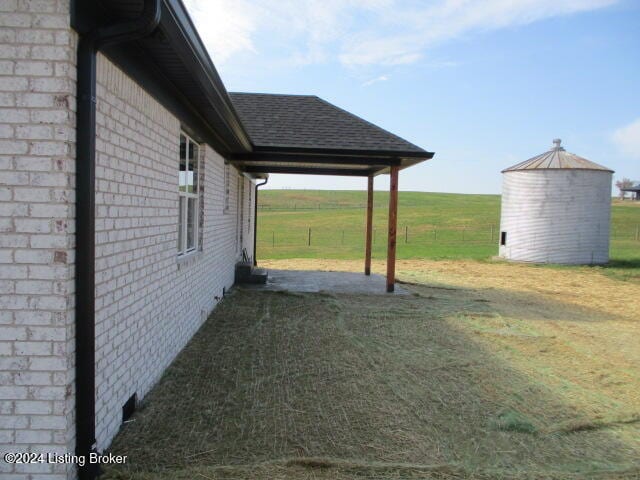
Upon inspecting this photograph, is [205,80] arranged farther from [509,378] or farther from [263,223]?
[263,223]

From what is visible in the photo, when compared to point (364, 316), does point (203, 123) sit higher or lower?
higher

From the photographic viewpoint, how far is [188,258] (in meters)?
6.61

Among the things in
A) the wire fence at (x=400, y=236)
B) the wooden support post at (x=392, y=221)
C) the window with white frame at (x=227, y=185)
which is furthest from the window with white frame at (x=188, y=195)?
the wire fence at (x=400, y=236)

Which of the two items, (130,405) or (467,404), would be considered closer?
(130,405)

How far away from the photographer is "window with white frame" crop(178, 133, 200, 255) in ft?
21.6

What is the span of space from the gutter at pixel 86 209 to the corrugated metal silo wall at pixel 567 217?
67.1ft

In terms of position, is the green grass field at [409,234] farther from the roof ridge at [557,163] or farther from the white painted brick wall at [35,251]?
the white painted brick wall at [35,251]

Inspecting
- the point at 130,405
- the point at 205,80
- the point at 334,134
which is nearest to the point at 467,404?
the point at 130,405

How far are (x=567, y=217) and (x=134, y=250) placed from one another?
20.0 meters

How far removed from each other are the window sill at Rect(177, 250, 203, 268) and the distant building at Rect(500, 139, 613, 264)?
56.0ft

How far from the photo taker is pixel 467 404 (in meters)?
5.03

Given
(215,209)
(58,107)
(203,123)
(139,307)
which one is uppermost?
(203,123)

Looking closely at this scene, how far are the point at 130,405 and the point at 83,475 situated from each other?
3.85 ft

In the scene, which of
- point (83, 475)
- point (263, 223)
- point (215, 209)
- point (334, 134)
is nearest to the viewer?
point (83, 475)
